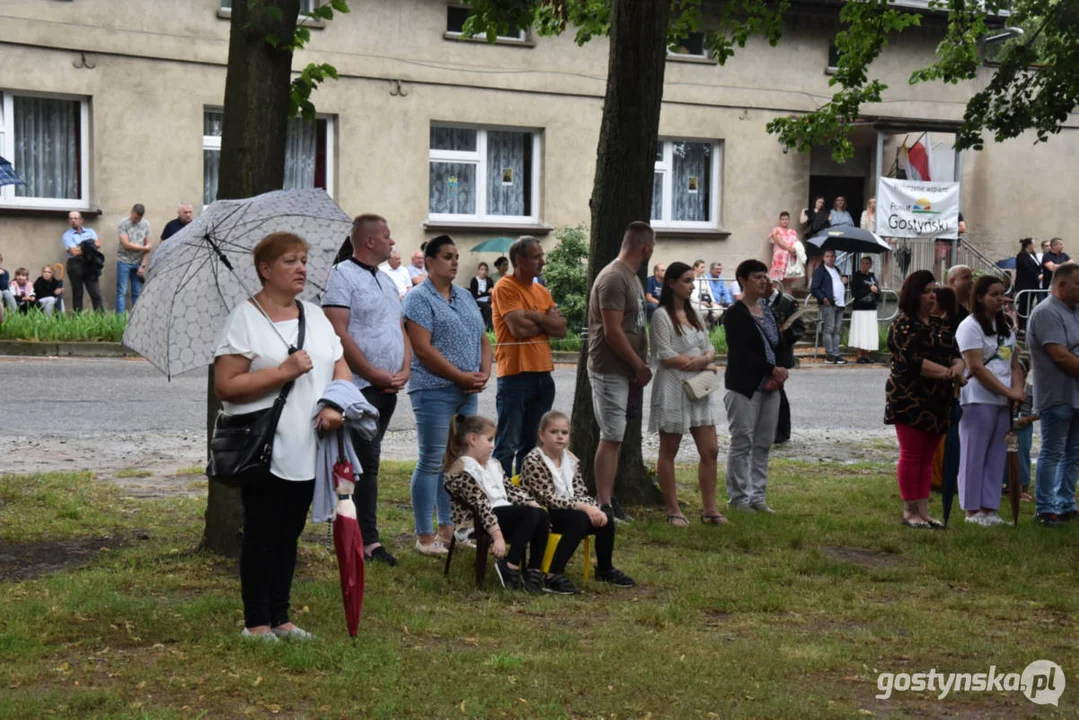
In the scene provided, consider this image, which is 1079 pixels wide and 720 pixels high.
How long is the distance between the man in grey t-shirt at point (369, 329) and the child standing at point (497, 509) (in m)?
0.56

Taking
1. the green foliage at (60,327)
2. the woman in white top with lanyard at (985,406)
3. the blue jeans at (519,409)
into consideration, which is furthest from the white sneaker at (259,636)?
the green foliage at (60,327)

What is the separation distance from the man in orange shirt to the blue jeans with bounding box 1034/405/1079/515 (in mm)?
3721

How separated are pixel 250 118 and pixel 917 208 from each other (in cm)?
2552

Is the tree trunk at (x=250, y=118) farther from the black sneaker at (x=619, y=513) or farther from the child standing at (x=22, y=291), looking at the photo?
the child standing at (x=22, y=291)

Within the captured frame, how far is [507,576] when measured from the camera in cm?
790

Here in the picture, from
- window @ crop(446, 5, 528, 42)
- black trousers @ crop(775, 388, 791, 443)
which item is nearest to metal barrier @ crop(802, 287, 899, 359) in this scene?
window @ crop(446, 5, 528, 42)

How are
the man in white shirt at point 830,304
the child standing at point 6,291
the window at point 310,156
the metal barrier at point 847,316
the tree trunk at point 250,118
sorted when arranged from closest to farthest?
the tree trunk at point 250,118
the child standing at point 6,291
the man in white shirt at point 830,304
the metal barrier at point 847,316
the window at point 310,156

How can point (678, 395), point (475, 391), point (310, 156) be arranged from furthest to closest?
point (310, 156) < point (678, 395) < point (475, 391)

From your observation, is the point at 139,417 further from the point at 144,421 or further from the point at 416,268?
the point at 416,268

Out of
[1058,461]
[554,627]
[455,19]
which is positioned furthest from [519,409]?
[455,19]

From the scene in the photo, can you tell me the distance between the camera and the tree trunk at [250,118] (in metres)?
8.10

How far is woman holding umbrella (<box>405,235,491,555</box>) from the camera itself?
883 cm

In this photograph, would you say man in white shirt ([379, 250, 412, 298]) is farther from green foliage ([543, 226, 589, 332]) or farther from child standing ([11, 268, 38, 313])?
child standing ([11, 268, 38, 313])

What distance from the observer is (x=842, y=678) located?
6.19m
